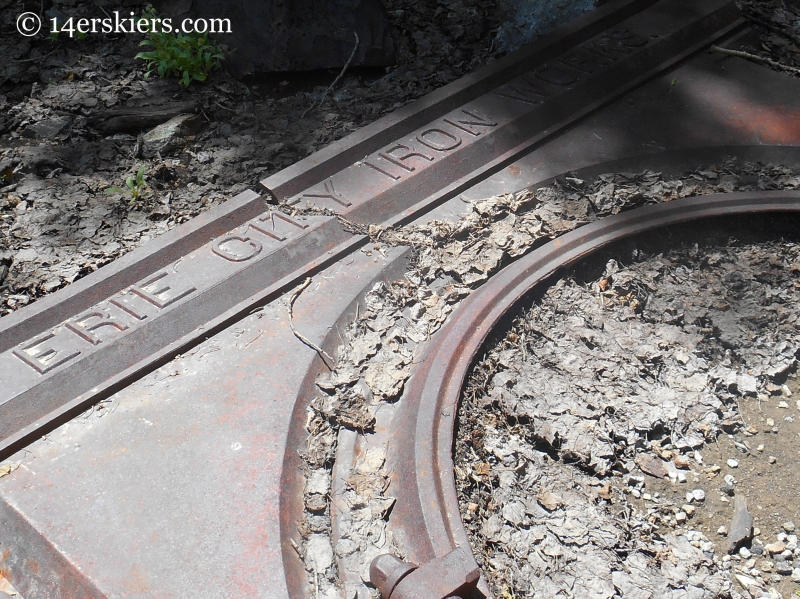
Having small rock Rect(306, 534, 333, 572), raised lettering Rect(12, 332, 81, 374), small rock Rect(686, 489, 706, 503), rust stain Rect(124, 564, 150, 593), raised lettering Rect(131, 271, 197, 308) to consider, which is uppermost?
raised lettering Rect(131, 271, 197, 308)

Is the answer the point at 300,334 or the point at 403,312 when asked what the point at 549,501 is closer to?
the point at 403,312

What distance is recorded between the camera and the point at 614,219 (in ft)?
7.27

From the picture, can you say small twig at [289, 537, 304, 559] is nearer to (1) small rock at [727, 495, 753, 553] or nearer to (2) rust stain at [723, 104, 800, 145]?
(1) small rock at [727, 495, 753, 553]

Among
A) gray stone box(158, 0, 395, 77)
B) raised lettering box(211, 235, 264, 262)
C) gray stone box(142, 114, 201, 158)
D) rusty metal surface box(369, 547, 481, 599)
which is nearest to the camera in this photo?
rusty metal surface box(369, 547, 481, 599)

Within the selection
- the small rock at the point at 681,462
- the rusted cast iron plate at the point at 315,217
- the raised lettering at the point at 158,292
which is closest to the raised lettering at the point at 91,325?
the rusted cast iron plate at the point at 315,217

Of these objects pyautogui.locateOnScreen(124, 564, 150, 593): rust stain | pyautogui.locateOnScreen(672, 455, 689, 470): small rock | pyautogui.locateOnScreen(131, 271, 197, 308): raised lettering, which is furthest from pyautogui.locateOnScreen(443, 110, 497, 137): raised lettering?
pyautogui.locateOnScreen(124, 564, 150, 593): rust stain

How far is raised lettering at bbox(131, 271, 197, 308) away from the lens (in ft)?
6.43

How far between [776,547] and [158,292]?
1712 millimetres

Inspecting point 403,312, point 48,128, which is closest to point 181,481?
point 403,312

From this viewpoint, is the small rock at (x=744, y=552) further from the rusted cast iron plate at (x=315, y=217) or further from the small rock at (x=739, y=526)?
the rusted cast iron plate at (x=315, y=217)

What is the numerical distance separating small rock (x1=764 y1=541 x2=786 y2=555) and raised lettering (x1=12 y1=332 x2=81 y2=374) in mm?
1763

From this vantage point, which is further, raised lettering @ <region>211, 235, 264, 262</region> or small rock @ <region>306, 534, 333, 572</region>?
raised lettering @ <region>211, 235, 264, 262</region>

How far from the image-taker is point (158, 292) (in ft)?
6.56

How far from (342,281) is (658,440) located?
0.97m
